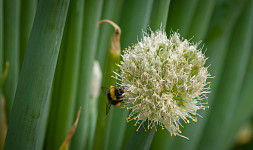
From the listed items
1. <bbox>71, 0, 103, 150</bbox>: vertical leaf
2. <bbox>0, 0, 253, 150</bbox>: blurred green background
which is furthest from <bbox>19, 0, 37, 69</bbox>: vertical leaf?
<bbox>71, 0, 103, 150</bbox>: vertical leaf

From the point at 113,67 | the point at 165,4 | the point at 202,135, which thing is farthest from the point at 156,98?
the point at 202,135

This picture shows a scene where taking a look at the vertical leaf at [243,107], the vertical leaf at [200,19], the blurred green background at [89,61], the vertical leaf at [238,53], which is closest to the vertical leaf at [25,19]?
the blurred green background at [89,61]

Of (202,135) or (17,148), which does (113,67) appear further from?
(202,135)

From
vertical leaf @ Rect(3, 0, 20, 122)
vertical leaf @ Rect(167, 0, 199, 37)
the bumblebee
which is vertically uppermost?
vertical leaf @ Rect(167, 0, 199, 37)

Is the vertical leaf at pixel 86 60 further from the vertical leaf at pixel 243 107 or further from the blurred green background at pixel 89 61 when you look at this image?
the vertical leaf at pixel 243 107

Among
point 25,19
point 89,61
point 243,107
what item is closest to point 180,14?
point 89,61

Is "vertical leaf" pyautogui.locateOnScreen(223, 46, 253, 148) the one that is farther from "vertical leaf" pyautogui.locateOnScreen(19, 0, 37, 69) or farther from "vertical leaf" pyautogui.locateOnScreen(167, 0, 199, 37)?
"vertical leaf" pyautogui.locateOnScreen(19, 0, 37, 69)
